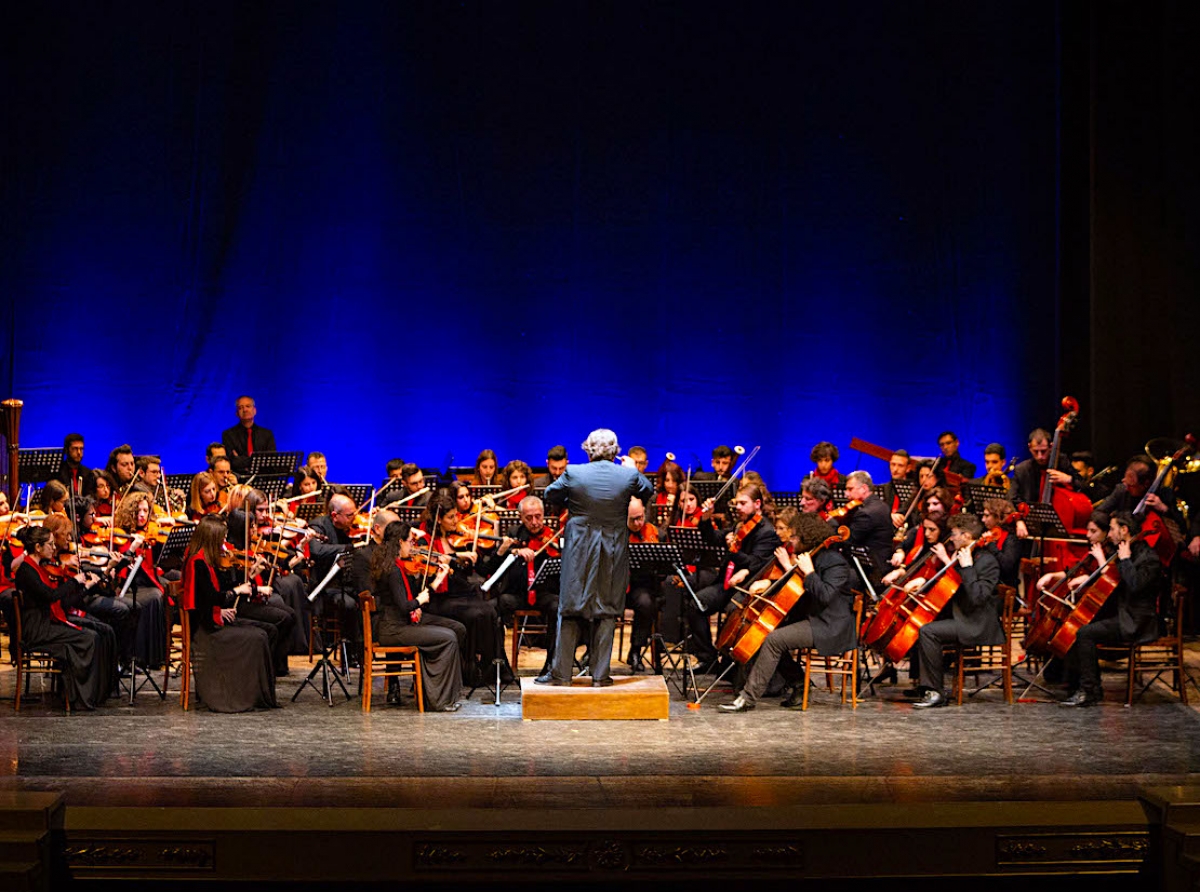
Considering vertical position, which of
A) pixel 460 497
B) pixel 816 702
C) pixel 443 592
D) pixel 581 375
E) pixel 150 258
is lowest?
pixel 816 702

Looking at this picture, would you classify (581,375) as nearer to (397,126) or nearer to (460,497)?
(397,126)

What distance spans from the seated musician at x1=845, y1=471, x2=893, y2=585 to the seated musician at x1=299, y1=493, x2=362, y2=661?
3.11m

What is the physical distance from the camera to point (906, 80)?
44.0ft

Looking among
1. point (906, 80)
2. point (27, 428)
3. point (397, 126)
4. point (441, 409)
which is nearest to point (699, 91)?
point (906, 80)

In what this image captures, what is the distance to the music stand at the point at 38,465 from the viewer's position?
9875 mm

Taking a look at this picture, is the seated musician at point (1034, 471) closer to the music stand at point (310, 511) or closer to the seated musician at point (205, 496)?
the music stand at point (310, 511)

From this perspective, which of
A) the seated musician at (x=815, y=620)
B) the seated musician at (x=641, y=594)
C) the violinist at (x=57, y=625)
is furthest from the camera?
the seated musician at (x=641, y=594)

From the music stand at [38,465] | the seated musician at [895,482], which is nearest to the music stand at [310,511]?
the music stand at [38,465]

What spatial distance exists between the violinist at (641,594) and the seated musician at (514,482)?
4.27 feet

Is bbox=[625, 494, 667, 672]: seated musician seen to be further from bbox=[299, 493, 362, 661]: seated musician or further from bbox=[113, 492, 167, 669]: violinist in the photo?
bbox=[113, 492, 167, 669]: violinist

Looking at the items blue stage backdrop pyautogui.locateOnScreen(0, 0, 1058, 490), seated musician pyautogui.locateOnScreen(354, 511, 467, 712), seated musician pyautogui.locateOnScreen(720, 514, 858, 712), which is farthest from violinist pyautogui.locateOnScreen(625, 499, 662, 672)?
blue stage backdrop pyautogui.locateOnScreen(0, 0, 1058, 490)

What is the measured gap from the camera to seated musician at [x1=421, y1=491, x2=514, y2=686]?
8422 millimetres

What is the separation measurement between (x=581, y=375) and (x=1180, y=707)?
6999 mm

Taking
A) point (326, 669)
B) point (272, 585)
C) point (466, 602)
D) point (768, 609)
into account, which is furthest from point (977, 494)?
point (272, 585)
